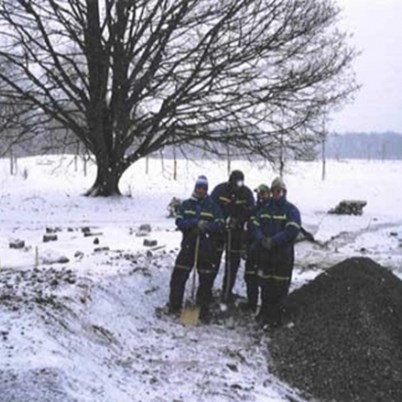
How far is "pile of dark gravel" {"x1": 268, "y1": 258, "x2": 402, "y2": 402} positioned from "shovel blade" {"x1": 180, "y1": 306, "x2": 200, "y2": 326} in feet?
3.66

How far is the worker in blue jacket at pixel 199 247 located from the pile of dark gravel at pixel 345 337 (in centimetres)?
122

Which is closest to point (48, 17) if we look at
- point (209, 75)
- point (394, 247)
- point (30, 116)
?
point (30, 116)

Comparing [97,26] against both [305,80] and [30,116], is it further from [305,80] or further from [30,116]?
[305,80]

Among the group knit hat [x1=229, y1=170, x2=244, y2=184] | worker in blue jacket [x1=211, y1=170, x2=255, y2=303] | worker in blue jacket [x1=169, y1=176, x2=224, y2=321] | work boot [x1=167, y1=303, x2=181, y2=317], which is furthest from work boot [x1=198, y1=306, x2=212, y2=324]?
knit hat [x1=229, y1=170, x2=244, y2=184]

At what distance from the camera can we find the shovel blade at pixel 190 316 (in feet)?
33.0

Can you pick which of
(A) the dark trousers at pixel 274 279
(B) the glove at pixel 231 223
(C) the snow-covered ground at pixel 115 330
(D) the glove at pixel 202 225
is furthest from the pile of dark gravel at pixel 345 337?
(D) the glove at pixel 202 225

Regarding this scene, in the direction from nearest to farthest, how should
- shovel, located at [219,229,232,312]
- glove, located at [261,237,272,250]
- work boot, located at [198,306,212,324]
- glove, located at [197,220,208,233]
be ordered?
glove, located at [261,237,272,250], glove, located at [197,220,208,233], work boot, located at [198,306,212,324], shovel, located at [219,229,232,312]

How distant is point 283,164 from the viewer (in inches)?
1067

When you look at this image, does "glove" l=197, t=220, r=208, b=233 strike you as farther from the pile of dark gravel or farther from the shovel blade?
the pile of dark gravel

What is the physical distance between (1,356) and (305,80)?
860 inches

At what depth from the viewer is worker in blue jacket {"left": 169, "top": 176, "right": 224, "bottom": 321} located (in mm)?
10289

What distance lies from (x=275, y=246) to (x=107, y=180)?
17.3 metres

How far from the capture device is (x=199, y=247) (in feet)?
34.0

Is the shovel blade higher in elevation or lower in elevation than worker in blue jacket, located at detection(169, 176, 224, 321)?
lower
